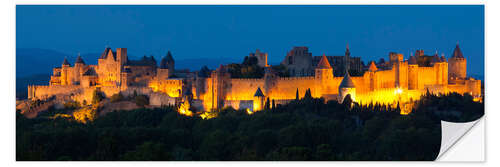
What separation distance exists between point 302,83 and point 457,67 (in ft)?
29.9

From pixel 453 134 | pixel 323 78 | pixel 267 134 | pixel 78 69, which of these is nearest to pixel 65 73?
pixel 78 69

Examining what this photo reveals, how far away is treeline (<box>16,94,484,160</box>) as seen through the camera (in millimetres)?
31188

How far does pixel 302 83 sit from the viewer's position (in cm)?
4425

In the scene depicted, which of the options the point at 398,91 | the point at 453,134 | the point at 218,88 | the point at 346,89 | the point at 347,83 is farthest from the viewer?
the point at 218,88

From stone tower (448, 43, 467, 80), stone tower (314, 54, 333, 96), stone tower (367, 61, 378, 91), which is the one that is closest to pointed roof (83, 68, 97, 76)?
stone tower (314, 54, 333, 96)

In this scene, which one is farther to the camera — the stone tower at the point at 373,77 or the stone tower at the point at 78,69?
the stone tower at the point at 78,69

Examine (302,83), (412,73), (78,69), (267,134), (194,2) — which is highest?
(194,2)

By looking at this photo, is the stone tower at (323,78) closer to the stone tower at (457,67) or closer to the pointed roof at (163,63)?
the stone tower at (457,67)

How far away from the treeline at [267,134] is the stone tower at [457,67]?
4.77 metres

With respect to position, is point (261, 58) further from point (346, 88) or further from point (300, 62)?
point (346, 88)

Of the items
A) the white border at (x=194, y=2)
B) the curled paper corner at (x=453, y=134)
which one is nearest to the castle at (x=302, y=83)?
the curled paper corner at (x=453, y=134)

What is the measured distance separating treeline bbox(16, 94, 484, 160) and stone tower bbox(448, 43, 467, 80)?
4.77 m

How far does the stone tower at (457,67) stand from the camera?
45188mm
